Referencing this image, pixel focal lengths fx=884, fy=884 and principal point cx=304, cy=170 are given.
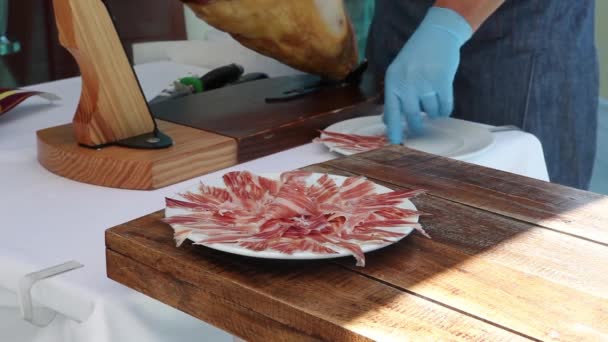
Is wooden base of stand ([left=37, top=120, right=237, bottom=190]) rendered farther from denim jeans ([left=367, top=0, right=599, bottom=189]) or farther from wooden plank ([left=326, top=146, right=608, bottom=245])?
denim jeans ([left=367, top=0, right=599, bottom=189])

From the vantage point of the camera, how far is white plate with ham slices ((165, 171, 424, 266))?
688mm

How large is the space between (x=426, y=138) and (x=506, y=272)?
24.8 inches

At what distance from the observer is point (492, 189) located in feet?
2.93

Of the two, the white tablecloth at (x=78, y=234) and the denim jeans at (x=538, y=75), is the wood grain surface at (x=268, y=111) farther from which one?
the denim jeans at (x=538, y=75)

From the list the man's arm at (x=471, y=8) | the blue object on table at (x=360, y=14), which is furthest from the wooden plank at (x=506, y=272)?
the blue object on table at (x=360, y=14)

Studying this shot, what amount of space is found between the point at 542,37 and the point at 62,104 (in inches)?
34.4

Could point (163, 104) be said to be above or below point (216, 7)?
below

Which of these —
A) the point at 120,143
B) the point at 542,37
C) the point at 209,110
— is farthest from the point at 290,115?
the point at 542,37

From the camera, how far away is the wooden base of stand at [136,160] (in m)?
1.07

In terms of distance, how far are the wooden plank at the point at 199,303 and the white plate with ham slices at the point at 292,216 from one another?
4cm

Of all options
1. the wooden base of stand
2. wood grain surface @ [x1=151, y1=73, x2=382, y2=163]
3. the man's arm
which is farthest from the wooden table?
the man's arm

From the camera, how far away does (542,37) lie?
1642 mm

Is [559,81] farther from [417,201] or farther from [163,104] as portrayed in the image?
[417,201]

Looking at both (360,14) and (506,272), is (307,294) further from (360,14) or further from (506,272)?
(360,14)
